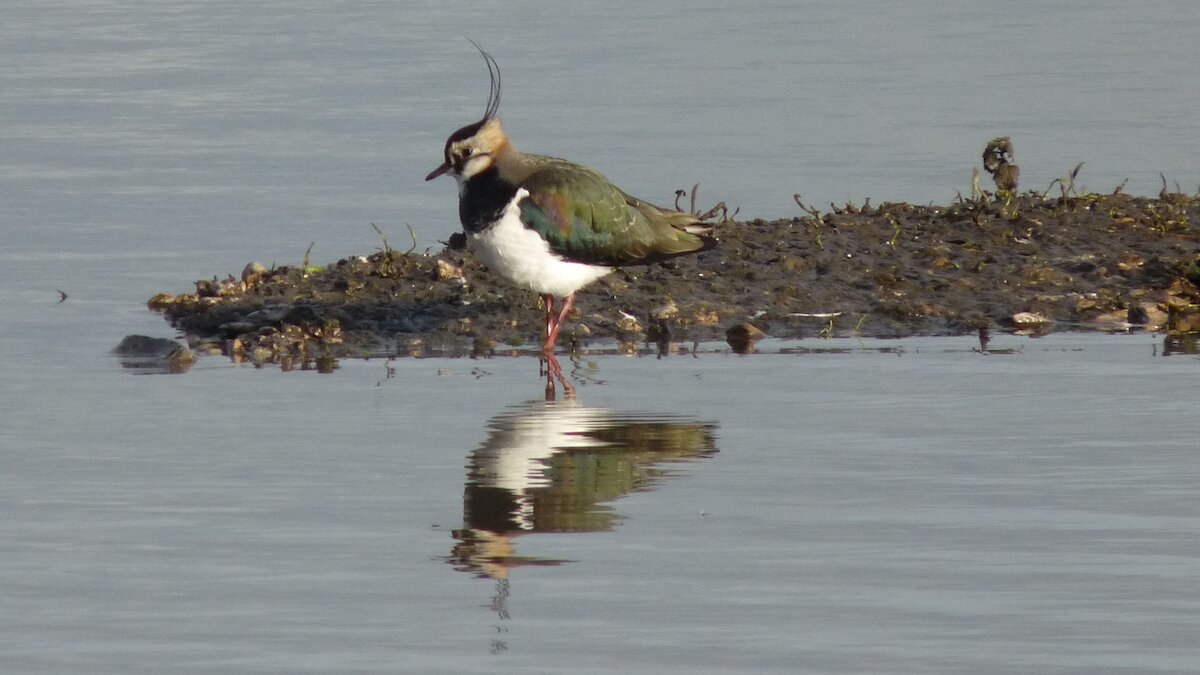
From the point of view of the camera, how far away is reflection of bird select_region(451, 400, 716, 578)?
7.63 metres

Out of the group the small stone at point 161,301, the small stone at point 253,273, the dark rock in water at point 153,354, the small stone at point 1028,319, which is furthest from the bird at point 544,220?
the small stone at point 161,301

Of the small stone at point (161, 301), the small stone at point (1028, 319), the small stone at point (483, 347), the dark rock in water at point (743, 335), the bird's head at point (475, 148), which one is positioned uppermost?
the bird's head at point (475, 148)

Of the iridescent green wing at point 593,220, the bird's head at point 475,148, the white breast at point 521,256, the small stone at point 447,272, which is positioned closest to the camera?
the white breast at point 521,256

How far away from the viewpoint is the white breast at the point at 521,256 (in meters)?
11.2

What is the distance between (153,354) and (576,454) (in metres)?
3.53

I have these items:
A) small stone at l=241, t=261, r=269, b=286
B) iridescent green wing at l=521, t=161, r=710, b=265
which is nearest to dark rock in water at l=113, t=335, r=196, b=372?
small stone at l=241, t=261, r=269, b=286

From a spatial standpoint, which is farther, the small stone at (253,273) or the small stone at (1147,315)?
the small stone at (253,273)

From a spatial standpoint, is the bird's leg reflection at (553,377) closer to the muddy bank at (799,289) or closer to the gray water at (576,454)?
the gray water at (576,454)

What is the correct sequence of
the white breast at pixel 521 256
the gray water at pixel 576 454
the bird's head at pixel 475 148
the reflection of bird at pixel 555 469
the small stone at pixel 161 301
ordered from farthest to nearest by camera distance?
the small stone at pixel 161 301, the bird's head at pixel 475 148, the white breast at pixel 521 256, the reflection of bird at pixel 555 469, the gray water at pixel 576 454

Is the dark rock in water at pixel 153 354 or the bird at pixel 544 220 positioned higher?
the bird at pixel 544 220

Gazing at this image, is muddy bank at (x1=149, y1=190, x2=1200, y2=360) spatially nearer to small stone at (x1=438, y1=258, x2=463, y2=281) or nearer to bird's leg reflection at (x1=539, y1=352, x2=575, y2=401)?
small stone at (x1=438, y1=258, x2=463, y2=281)

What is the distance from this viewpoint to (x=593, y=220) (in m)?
Result: 11.5

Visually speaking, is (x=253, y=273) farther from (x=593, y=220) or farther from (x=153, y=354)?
(x=593, y=220)

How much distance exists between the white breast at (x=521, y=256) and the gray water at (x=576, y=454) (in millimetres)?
497
